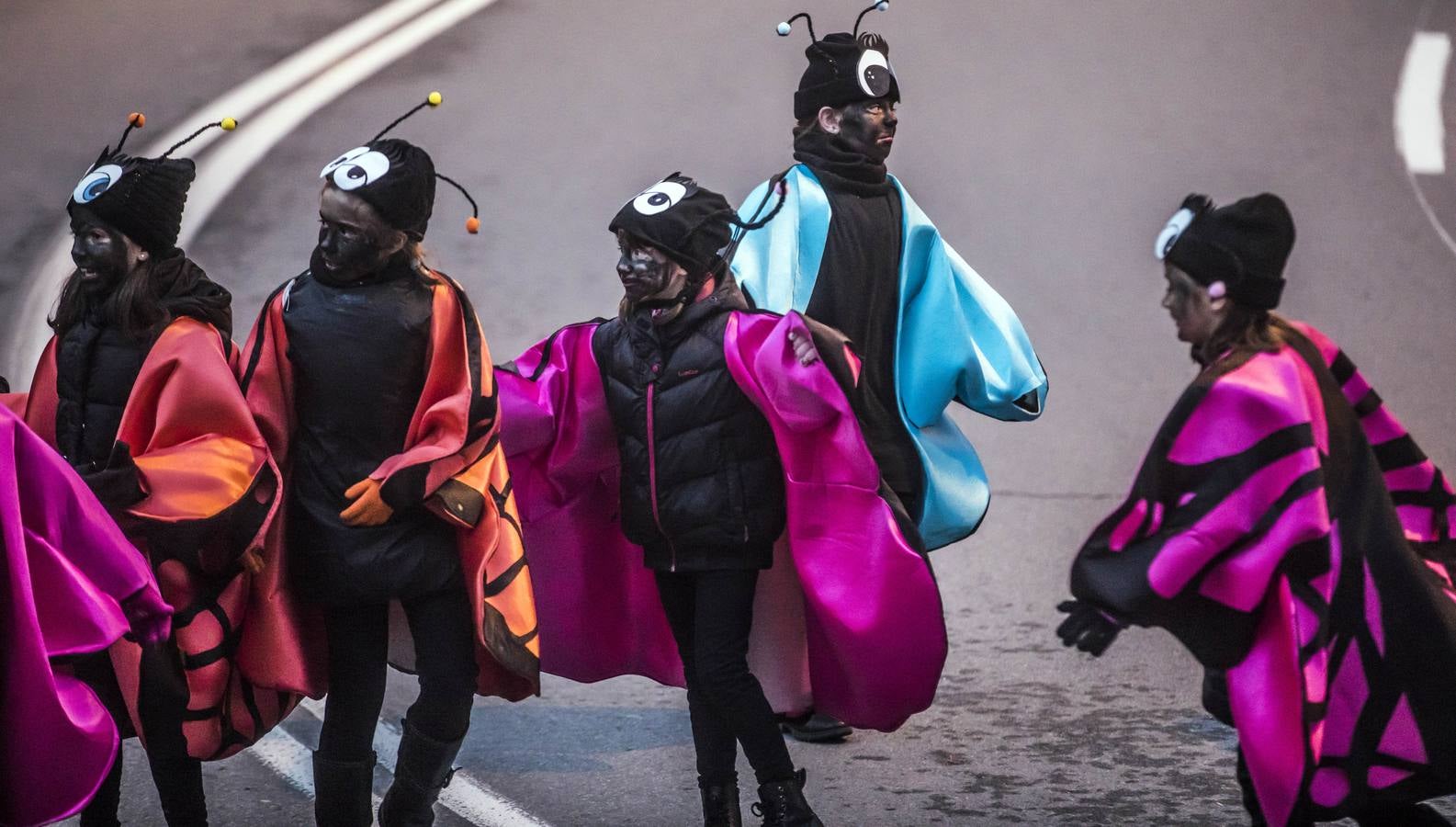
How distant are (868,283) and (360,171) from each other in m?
1.70

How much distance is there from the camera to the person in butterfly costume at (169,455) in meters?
4.50

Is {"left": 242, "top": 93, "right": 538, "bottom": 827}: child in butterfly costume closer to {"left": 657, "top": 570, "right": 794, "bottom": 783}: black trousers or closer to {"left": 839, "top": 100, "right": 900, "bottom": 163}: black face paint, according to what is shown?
{"left": 657, "top": 570, "right": 794, "bottom": 783}: black trousers

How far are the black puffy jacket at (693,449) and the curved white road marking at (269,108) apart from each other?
21.1ft

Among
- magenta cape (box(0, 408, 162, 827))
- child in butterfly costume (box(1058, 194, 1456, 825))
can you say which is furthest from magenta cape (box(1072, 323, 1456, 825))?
magenta cape (box(0, 408, 162, 827))

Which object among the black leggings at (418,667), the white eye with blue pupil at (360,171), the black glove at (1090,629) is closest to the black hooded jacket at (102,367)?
the white eye with blue pupil at (360,171)

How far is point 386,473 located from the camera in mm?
4504

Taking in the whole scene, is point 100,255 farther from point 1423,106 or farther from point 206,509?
point 1423,106

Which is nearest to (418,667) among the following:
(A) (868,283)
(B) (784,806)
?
(B) (784,806)

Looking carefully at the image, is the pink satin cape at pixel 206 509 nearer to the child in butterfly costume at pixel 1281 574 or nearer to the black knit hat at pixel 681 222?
the black knit hat at pixel 681 222

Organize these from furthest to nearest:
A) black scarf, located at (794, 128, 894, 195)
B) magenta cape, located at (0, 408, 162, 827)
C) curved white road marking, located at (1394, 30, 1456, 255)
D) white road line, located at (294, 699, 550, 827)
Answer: curved white road marking, located at (1394, 30, 1456, 255) < black scarf, located at (794, 128, 894, 195) < white road line, located at (294, 699, 550, 827) < magenta cape, located at (0, 408, 162, 827)

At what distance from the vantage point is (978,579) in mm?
7934

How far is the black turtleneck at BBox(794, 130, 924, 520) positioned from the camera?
5.55m

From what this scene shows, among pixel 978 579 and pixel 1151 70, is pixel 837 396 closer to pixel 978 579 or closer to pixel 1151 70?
pixel 978 579

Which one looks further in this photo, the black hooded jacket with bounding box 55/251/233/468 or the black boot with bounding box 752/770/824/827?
the black boot with bounding box 752/770/824/827
